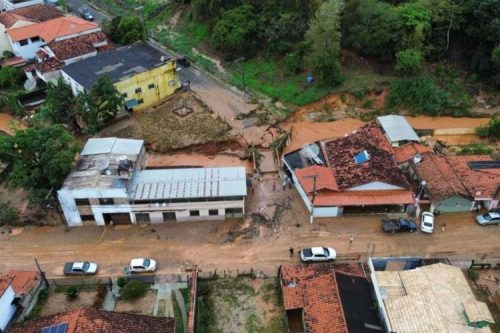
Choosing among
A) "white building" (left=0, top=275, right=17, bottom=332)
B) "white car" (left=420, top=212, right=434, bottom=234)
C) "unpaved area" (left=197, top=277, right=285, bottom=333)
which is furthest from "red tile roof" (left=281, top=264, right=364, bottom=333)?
"white building" (left=0, top=275, right=17, bottom=332)

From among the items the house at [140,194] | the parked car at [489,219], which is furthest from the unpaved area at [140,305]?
the parked car at [489,219]

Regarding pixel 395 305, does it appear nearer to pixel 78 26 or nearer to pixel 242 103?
pixel 242 103

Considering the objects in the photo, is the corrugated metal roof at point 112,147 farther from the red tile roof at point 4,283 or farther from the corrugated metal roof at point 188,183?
the red tile roof at point 4,283

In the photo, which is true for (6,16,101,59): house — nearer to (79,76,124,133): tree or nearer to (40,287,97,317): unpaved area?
(79,76,124,133): tree

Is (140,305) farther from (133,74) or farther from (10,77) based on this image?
(10,77)

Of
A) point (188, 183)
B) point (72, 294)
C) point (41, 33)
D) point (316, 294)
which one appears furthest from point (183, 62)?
point (316, 294)

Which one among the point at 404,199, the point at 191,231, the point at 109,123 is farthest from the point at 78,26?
the point at 404,199
